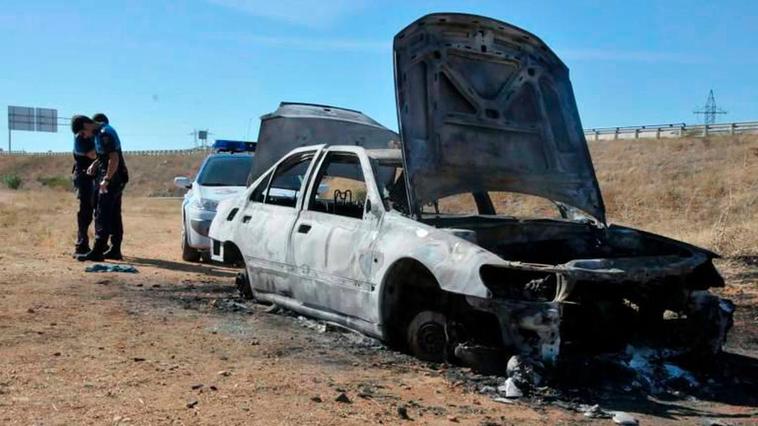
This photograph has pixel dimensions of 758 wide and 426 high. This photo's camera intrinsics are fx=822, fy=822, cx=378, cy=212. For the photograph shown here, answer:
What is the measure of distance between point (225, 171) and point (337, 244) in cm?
626

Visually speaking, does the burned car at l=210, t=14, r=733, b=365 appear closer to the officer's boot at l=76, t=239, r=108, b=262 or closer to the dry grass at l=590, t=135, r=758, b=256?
the officer's boot at l=76, t=239, r=108, b=262

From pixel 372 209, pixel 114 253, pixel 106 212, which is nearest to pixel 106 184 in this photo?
pixel 106 212

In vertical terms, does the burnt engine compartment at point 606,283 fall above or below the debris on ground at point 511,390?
above

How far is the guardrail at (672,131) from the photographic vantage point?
168 feet

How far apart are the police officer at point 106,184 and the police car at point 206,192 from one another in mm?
980

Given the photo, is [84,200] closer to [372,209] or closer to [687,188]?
[372,209]

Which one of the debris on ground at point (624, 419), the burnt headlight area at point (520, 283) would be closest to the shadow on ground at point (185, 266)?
the burnt headlight area at point (520, 283)

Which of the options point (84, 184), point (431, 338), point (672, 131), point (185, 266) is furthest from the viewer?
point (672, 131)

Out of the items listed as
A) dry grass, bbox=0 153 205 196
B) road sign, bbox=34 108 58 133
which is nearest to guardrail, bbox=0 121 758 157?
dry grass, bbox=0 153 205 196

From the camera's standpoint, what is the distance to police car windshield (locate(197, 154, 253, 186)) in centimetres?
1204

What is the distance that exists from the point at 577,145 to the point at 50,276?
19.6 feet

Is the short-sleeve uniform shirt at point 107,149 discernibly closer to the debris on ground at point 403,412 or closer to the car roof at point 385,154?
the car roof at point 385,154

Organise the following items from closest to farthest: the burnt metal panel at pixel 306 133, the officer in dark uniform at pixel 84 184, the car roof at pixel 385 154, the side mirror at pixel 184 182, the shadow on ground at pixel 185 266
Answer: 1. the car roof at pixel 385 154
2. the burnt metal panel at pixel 306 133
3. the shadow on ground at pixel 185 266
4. the officer in dark uniform at pixel 84 184
5. the side mirror at pixel 184 182

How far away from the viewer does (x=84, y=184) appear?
37.7 ft
